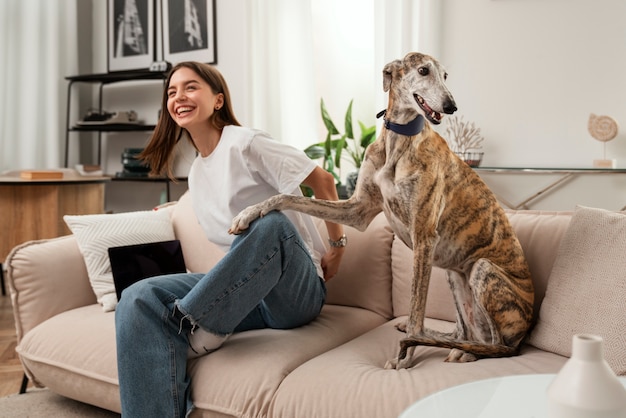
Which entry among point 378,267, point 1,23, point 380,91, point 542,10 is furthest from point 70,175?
point 542,10

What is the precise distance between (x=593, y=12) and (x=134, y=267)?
2512mm

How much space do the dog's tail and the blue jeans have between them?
39 centimetres

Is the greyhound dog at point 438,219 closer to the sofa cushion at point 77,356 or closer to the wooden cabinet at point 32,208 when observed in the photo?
the sofa cushion at point 77,356

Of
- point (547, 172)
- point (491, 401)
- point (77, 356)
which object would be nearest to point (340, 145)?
point (547, 172)

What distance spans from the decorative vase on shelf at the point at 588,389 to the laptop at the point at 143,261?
1.67 metres

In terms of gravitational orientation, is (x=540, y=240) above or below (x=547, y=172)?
below

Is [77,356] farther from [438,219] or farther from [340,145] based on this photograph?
[340,145]

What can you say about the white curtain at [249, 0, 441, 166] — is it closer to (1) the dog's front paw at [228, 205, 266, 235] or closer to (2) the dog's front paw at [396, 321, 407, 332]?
(2) the dog's front paw at [396, 321, 407, 332]

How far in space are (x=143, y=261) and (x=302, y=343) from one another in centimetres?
77

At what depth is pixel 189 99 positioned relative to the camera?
2.01 meters

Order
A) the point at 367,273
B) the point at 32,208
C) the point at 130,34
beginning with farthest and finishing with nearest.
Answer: the point at 130,34 < the point at 32,208 < the point at 367,273

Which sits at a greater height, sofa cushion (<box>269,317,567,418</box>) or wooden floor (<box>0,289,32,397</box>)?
sofa cushion (<box>269,317,567,418</box>)

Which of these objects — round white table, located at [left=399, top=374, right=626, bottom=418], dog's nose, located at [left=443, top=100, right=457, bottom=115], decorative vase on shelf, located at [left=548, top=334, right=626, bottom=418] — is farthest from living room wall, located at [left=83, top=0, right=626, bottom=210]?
decorative vase on shelf, located at [left=548, top=334, right=626, bottom=418]

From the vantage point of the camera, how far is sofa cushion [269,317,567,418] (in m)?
1.35
